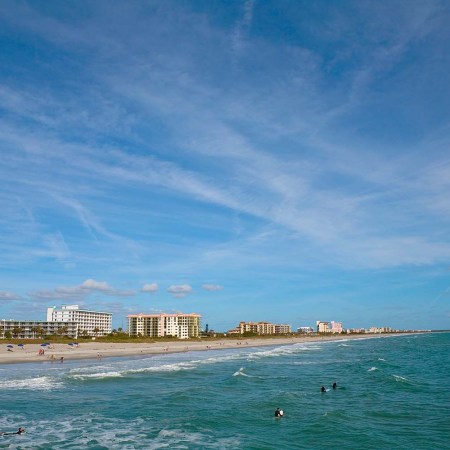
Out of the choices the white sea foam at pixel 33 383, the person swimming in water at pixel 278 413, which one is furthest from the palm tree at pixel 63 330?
the person swimming in water at pixel 278 413

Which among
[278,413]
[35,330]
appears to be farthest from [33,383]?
[35,330]

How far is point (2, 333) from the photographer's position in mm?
146750

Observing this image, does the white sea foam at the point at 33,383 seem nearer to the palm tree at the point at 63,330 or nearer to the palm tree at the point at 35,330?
the palm tree at the point at 35,330

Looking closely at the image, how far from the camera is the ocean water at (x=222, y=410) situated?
26281 millimetres

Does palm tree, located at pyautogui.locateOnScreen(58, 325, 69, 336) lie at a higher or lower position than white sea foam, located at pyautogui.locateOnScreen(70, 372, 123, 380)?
higher

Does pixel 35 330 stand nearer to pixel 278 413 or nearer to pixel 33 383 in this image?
pixel 33 383

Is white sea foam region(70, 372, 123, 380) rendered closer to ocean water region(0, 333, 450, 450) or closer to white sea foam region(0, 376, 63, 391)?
ocean water region(0, 333, 450, 450)

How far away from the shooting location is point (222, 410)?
34719 millimetres

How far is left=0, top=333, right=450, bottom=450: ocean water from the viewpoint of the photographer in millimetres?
26281

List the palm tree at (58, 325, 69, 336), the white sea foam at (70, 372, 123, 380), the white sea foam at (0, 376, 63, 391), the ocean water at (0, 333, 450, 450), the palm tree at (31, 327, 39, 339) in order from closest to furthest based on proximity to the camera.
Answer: the ocean water at (0, 333, 450, 450)
the white sea foam at (0, 376, 63, 391)
the white sea foam at (70, 372, 123, 380)
the palm tree at (31, 327, 39, 339)
the palm tree at (58, 325, 69, 336)

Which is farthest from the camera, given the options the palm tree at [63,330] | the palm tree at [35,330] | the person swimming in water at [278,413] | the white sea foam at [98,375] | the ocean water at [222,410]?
the palm tree at [63,330]

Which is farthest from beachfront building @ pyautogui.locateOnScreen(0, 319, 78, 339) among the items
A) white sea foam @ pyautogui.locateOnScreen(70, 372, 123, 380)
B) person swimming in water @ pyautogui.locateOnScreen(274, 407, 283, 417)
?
person swimming in water @ pyautogui.locateOnScreen(274, 407, 283, 417)

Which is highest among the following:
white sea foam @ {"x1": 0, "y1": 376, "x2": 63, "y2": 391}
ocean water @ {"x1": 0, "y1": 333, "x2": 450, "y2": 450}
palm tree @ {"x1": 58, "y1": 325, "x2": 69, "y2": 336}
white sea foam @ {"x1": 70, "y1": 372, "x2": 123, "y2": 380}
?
palm tree @ {"x1": 58, "y1": 325, "x2": 69, "y2": 336}

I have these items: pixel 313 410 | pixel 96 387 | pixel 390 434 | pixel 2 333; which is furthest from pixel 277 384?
pixel 2 333
